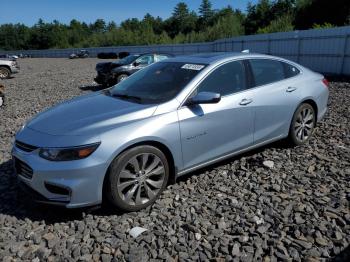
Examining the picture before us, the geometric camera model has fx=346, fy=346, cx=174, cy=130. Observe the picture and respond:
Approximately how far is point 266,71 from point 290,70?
0.58 m

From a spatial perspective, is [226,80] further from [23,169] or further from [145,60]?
[145,60]

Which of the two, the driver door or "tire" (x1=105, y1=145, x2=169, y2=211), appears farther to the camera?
the driver door

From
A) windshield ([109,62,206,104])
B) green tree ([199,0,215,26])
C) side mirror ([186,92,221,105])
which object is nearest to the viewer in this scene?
side mirror ([186,92,221,105])

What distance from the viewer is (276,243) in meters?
3.12

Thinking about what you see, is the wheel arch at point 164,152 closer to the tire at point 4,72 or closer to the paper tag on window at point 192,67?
the paper tag on window at point 192,67

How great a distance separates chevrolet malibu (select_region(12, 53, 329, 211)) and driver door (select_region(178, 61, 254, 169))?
0.5 inches

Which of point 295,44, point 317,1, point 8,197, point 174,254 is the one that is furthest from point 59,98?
point 317,1

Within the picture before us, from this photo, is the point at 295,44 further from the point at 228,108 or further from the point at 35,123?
the point at 35,123

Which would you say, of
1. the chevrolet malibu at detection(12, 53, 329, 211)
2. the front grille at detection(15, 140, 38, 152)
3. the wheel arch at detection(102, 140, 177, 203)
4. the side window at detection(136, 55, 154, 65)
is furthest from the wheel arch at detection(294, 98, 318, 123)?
the side window at detection(136, 55, 154, 65)

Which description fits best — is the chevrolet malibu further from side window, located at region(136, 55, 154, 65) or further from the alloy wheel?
side window, located at region(136, 55, 154, 65)

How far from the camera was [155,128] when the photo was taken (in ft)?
11.8

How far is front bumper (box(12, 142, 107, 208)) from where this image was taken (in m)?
3.24

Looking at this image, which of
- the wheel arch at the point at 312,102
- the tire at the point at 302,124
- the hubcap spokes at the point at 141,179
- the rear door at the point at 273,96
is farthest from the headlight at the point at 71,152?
the wheel arch at the point at 312,102

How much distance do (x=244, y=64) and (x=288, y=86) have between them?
2.77ft
